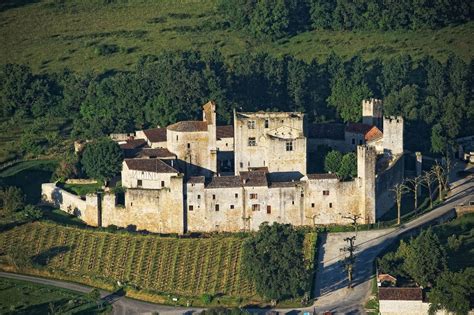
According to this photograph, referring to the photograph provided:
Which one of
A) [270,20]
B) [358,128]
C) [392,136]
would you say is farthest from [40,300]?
[270,20]

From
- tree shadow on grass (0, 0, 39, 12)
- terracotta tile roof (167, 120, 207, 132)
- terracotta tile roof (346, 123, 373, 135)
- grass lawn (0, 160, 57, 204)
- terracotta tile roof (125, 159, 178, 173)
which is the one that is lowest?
grass lawn (0, 160, 57, 204)

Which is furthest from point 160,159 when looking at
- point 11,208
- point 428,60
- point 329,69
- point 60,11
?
point 60,11

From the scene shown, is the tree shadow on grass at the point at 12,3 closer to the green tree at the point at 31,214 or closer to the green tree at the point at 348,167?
the green tree at the point at 31,214

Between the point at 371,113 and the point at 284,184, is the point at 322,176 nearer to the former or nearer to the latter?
the point at 284,184

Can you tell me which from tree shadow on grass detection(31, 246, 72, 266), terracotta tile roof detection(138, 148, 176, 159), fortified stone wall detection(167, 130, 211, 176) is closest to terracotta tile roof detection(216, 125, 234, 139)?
fortified stone wall detection(167, 130, 211, 176)

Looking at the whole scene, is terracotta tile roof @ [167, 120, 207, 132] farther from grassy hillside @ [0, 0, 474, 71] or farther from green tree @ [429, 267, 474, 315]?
grassy hillside @ [0, 0, 474, 71]

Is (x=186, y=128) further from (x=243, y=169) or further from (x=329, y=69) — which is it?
(x=329, y=69)
